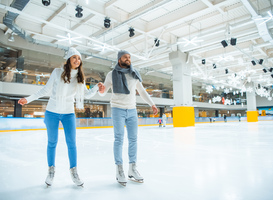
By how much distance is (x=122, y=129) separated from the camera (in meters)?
2.03

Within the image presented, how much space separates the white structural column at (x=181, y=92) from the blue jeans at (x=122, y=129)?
41.4ft

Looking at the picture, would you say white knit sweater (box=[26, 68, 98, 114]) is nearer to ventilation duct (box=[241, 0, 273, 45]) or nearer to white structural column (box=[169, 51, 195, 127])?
ventilation duct (box=[241, 0, 273, 45])

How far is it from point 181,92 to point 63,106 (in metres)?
13.4

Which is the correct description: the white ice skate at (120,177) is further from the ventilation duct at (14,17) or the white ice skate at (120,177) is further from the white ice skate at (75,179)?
the ventilation duct at (14,17)

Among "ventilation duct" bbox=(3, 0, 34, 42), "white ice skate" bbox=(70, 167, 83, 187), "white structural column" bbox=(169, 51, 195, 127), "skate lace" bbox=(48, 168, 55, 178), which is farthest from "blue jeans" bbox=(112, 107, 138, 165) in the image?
"white structural column" bbox=(169, 51, 195, 127)

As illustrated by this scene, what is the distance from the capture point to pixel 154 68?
2225 centimetres

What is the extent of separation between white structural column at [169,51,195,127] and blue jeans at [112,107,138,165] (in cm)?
1263

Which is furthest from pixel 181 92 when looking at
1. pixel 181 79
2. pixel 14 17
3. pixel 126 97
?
pixel 126 97

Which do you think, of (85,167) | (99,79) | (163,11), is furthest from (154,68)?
(85,167)

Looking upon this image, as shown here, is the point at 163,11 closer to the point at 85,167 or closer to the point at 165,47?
the point at 165,47

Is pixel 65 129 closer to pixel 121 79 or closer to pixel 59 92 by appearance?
pixel 59 92

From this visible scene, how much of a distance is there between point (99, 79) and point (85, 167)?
18804 mm

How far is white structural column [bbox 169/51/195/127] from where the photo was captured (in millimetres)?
14398

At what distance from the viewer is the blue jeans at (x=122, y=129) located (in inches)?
78.3
